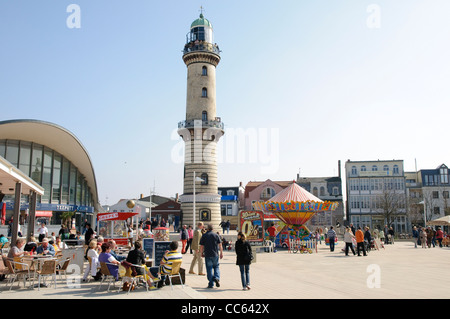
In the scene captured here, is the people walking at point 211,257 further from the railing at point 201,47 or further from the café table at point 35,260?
the railing at point 201,47

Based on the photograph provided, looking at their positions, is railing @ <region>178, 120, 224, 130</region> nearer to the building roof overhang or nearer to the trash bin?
the building roof overhang

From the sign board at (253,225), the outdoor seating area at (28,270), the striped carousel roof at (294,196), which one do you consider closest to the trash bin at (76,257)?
the outdoor seating area at (28,270)

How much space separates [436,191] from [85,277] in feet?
207

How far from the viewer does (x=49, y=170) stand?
3334 cm

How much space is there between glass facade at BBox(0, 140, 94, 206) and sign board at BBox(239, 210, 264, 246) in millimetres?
17880

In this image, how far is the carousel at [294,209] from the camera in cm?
2419

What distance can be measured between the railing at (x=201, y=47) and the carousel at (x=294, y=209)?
23564 millimetres

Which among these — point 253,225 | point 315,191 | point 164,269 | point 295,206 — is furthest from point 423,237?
point 315,191

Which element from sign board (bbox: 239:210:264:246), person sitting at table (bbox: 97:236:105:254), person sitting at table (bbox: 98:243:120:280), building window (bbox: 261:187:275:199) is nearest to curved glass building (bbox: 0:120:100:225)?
sign board (bbox: 239:210:264:246)

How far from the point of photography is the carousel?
24.2m
